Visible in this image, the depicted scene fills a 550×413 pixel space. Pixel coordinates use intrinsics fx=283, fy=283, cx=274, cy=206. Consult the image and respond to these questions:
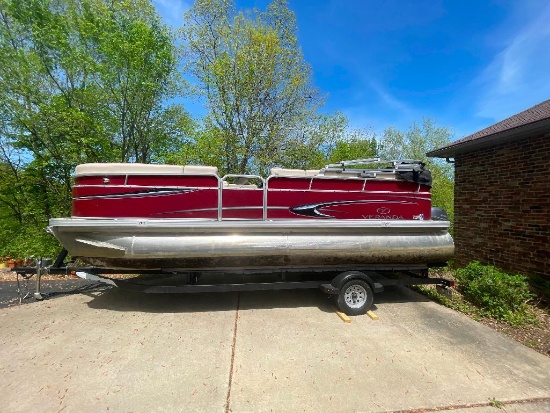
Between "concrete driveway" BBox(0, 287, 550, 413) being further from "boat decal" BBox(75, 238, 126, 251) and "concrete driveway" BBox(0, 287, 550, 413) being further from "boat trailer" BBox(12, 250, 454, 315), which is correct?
"boat decal" BBox(75, 238, 126, 251)

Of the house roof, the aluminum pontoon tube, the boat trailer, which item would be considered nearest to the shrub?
the boat trailer

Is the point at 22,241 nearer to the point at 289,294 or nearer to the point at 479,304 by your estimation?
the point at 289,294

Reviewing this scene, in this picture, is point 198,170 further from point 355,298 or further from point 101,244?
point 355,298

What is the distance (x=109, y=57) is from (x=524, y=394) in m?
13.0

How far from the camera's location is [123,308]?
4.82m

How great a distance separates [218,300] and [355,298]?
2461 mm

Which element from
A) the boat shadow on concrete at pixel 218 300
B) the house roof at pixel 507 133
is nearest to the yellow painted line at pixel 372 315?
the boat shadow on concrete at pixel 218 300

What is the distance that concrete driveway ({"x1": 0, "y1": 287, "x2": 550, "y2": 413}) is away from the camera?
2643 millimetres

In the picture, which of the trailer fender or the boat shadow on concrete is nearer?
the trailer fender

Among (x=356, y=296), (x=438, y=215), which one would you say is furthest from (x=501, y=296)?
(x=356, y=296)

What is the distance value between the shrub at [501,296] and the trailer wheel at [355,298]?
6.62 feet

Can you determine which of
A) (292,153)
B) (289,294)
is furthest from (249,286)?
(292,153)

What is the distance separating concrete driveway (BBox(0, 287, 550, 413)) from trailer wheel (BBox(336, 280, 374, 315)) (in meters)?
0.19

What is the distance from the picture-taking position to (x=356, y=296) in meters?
4.80
